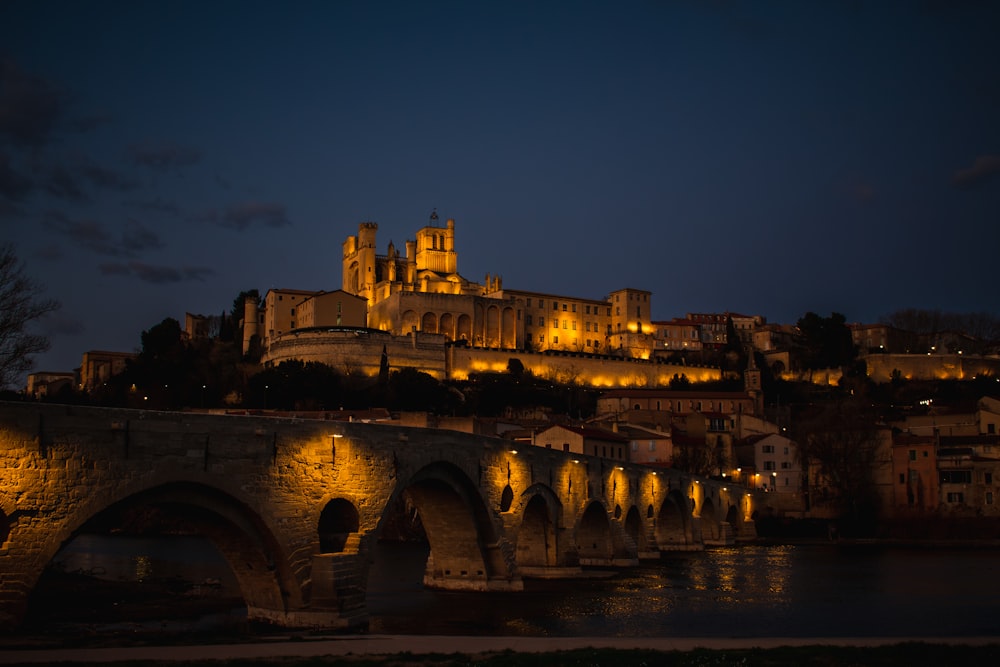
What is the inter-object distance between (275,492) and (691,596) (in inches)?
679

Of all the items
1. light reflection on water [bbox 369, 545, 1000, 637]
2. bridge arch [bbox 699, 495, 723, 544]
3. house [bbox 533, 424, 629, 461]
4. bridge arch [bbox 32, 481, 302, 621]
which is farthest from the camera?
bridge arch [bbox 699, 495, 723, 544]

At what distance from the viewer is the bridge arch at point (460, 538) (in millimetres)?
27422

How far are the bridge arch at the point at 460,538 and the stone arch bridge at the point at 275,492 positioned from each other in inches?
1.6

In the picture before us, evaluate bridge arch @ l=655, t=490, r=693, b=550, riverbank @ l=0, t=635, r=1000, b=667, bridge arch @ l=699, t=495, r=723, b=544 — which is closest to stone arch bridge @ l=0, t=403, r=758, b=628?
riverbank @ l=0, t=635, r=1000, b=667

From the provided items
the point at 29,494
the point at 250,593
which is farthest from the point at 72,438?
the point at 250,593

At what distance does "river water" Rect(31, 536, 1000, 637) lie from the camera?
23.6m

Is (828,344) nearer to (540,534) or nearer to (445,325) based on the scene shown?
(445,325)

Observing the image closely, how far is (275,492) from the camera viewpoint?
747 inches

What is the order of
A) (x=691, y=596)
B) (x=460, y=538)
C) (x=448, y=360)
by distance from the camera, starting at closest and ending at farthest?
1. (x=460, y=538)
2. (x=691, y=596)
3. (x=448, y=360)

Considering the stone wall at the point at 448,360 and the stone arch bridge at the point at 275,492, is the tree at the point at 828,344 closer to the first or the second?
the stone wall at the point at 448,360

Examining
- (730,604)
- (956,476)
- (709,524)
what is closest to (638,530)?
(709,524)

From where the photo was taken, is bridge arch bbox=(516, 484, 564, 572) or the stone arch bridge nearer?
the stone arch bridge

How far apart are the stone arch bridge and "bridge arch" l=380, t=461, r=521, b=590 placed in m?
0.04

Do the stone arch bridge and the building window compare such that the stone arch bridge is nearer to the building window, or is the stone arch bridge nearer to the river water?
the river water
